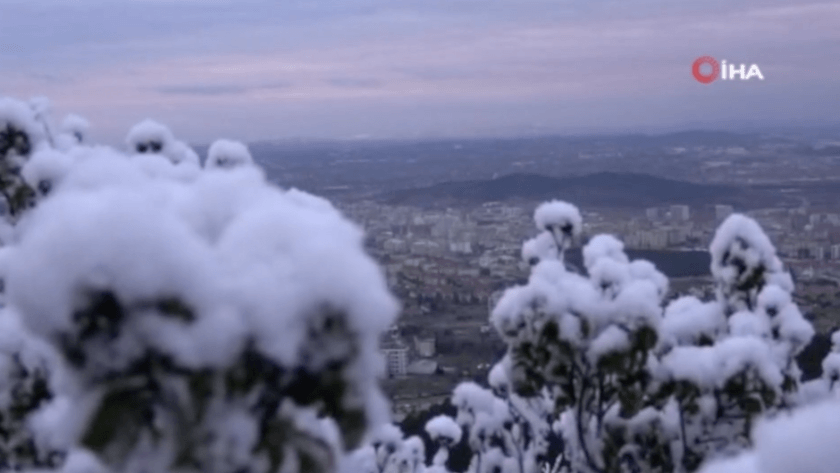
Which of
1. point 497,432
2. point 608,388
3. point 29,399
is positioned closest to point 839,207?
point 497,432

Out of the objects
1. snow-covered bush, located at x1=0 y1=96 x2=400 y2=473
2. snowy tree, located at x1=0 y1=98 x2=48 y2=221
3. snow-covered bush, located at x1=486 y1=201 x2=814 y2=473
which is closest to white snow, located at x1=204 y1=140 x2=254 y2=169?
snowy tree, located at x1=0 y1=98 x2=48 y2=221

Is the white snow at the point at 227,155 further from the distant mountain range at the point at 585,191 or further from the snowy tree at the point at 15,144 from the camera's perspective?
the distant mountain range at the point at 585,191

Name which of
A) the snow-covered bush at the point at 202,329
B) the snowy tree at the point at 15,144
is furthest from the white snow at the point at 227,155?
the snow-covered bush at the point at 202,329

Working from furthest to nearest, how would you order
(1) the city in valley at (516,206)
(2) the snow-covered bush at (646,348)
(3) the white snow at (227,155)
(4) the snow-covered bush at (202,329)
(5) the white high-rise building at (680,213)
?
1. (5) the white high-rise building at (680,213)
2. (1) the city in valley at (516,206)
3. (3) the white snow at (227,155)
4. (2) the snow-covered bush at (646,348)
5. (4) the snow-covered bush at (202,329)

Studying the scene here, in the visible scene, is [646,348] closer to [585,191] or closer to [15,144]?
[15,144]

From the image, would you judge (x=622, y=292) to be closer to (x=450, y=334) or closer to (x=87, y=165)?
(x=87, y=165)

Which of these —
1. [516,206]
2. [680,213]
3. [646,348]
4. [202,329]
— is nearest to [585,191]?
[680,213]
